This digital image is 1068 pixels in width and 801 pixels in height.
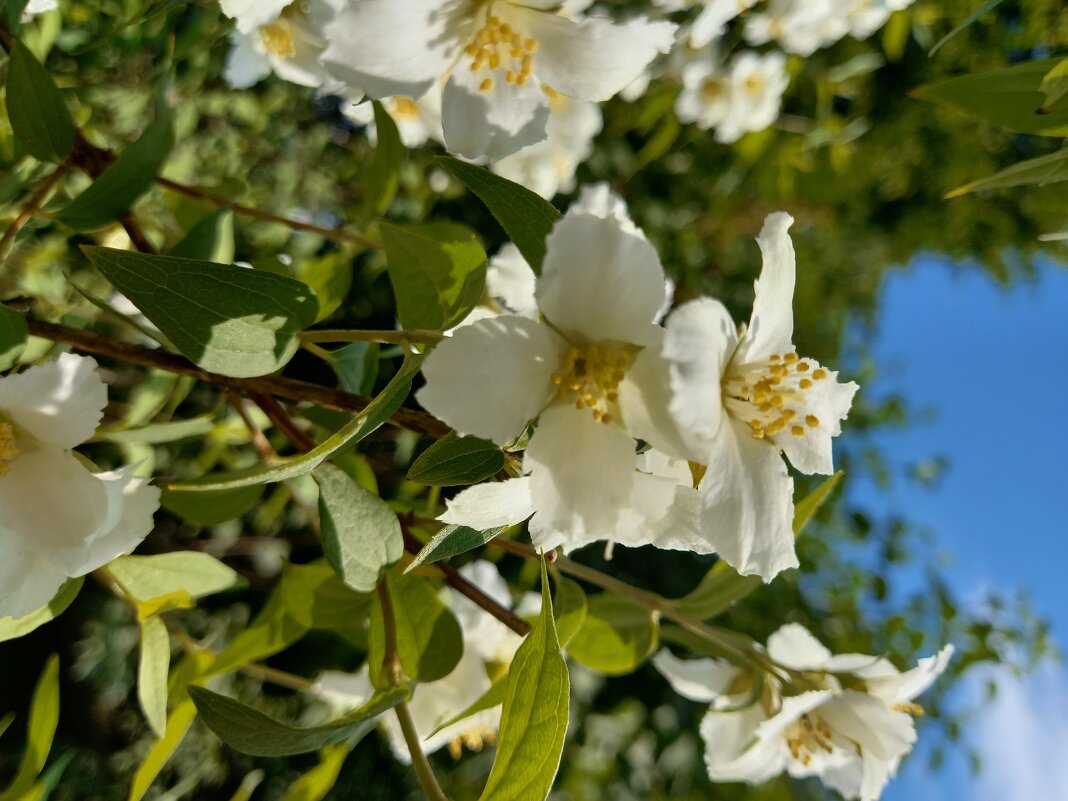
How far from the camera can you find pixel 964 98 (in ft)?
1.77

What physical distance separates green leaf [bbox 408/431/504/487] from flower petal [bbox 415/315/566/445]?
31 mm

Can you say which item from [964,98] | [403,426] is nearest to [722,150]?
[964,98]

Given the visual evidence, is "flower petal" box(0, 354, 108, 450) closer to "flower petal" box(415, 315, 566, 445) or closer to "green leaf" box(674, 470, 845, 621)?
"flower petal" box(415, 315, 566, 445)

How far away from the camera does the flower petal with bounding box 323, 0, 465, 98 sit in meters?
0.50

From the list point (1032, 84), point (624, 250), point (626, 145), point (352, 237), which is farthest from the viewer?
point (626, 145)

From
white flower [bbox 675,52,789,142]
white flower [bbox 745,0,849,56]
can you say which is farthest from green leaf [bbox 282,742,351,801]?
white flower [bbox 675,52,789,142]

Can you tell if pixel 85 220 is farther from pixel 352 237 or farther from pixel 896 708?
pixel 896 708

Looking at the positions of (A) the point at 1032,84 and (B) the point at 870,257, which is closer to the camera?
(A) the point at 1032,84

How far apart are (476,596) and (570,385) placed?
0.23 metres

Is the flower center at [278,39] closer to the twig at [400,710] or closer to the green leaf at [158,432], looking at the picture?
the green leaf at [158,432]

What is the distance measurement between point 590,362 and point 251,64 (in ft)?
2.17

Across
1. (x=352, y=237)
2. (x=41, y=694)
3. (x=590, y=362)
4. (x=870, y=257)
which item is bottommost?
(x=870, y=257)

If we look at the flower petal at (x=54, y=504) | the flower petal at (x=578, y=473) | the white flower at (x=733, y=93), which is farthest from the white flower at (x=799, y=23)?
the flower petal at (x=54, y=504)

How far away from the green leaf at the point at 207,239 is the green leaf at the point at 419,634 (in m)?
0.28
